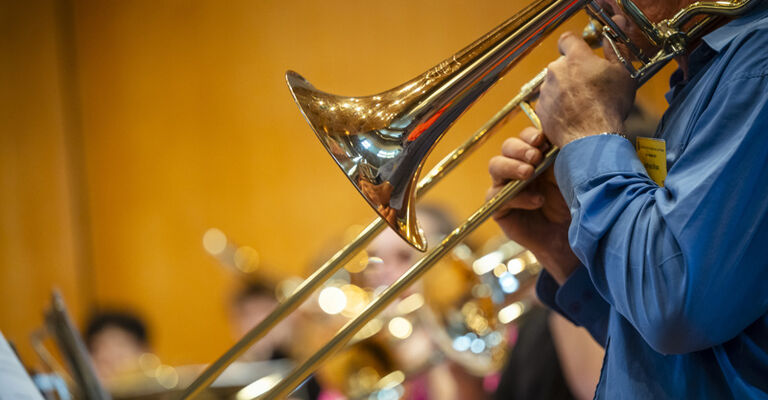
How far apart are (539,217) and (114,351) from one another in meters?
2.61

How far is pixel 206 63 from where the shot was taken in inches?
157

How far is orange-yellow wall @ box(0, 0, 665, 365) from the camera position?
384cm

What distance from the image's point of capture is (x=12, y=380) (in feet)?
2.47

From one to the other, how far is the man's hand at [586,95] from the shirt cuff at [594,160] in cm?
2

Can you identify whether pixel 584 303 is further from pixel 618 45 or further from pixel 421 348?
pixel 421 348

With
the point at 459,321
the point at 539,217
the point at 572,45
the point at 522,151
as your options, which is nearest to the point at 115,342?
the point at 459,321

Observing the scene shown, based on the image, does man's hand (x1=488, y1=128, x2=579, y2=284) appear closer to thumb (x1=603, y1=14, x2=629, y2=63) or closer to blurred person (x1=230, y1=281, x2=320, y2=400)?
thumb (x1=603, y1=14, x2=629, y2=63)

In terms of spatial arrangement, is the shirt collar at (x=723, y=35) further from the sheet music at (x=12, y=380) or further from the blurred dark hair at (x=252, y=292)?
the blurred dark hair at (x=252, y=292)

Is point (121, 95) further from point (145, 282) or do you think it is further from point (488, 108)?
point (488, 108)

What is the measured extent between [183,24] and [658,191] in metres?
3.64

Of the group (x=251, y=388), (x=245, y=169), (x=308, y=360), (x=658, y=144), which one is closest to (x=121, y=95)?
(x=245, y=169)

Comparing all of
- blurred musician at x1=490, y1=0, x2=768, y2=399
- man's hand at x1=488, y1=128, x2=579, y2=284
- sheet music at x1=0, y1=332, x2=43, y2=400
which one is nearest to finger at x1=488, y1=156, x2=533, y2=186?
man's hand at x1=488, y1=128, x2=579, y2=284

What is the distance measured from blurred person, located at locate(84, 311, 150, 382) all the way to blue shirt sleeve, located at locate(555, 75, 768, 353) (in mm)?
2730

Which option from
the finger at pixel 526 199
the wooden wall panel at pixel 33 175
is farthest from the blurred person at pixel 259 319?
the finger at pixel 526 199
